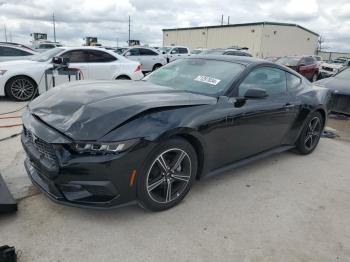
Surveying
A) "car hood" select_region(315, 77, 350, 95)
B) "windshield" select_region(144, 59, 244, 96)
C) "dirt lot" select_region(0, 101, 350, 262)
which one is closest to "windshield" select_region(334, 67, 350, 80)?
"car hood" select_region(315, 77, 350, 95)

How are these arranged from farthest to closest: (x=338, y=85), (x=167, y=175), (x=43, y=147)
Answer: (x=338, y=85) → (x=167, y=175) → (x=43, y=147)

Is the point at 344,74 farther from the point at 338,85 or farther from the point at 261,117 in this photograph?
the point at 261,117

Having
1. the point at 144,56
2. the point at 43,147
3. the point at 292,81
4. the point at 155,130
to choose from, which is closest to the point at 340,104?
the point at 292,81

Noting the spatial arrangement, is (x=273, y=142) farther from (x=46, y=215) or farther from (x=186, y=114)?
(x=46, y=215)

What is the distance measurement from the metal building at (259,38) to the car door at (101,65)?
112ft

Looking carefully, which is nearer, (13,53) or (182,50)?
(13,53)

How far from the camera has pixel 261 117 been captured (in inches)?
161

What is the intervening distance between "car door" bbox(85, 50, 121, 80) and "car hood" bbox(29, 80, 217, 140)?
5.39 metres

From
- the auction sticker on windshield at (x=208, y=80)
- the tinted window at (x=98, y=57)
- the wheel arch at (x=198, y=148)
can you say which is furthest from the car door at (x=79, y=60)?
the wheel arch at (x=198, y=148)

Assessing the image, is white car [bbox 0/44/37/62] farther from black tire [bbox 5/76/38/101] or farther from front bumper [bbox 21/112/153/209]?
front bumper [bbox 21/112/153/209]

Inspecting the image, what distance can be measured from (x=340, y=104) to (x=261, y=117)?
502 cm

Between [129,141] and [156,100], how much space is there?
632mm

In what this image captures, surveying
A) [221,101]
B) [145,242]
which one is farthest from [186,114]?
[145,242]

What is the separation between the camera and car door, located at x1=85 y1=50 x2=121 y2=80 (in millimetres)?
9111
